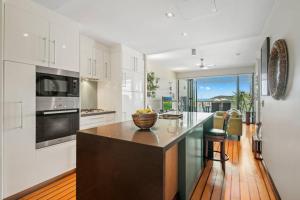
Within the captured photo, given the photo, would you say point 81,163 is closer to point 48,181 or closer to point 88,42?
point 48,181

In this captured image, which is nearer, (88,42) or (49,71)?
(49,71)

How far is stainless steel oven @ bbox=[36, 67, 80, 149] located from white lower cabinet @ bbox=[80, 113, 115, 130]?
19cm

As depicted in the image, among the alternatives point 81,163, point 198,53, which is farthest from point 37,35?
point 198,53

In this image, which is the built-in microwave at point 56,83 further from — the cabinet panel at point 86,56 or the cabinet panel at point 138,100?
the cabinet panel at point 138,100

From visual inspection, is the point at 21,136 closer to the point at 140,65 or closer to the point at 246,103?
the point at 140,65

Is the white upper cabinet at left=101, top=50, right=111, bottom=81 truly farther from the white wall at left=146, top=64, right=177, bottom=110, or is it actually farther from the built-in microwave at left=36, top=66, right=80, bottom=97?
the white wall at left=146, top=64, right=177, bottom=110

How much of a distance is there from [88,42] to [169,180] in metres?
3.01

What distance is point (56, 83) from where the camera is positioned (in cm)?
246

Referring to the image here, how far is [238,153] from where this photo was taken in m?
3.60

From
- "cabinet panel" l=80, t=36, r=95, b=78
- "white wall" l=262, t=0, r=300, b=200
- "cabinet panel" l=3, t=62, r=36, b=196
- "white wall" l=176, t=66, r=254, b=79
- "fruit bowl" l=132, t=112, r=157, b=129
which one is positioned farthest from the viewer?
"white wall" l=176, t=66, r=254, b=79

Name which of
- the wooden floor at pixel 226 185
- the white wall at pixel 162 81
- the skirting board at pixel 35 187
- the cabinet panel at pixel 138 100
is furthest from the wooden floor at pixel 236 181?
the white wall at pixel 162 81

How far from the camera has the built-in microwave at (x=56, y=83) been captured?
2240 millimetres

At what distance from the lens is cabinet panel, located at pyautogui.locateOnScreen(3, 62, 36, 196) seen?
189cm

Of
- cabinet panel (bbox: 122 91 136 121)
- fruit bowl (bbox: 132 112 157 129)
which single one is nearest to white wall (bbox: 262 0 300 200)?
fruit bowl (bbox: 132 112 157 129)
